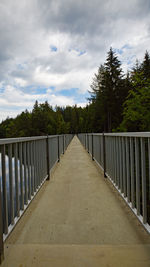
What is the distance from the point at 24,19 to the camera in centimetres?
700

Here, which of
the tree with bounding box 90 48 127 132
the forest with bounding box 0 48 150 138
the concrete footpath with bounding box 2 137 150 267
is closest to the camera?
the concrete footpath with bounding box 2 137 150 267

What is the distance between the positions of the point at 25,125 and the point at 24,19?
42989mm

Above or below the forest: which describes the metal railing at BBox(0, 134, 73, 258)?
below

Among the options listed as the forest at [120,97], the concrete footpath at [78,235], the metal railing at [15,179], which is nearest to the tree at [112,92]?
the forest at [120,97]

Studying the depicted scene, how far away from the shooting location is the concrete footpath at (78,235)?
115 cm

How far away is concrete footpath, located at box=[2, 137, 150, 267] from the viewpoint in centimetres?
115

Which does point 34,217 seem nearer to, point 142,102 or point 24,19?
point 24,19

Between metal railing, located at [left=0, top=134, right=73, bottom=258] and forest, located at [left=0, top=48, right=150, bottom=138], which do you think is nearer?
metal railing, located at [left=0, top=134, right=73, bottom=258]

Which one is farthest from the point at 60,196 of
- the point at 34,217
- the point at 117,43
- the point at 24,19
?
the point at 117,43

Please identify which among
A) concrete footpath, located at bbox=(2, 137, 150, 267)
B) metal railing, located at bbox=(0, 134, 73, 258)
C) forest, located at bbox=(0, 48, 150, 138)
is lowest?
concrete footpath, located at bbox=(2, 137, 150, 267)

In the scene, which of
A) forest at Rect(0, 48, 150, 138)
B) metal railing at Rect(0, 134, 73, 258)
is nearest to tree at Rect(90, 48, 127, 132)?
forest at Rect(0, 48, 150, 138)

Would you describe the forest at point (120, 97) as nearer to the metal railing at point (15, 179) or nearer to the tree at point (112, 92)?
the tree at point (112, 92)

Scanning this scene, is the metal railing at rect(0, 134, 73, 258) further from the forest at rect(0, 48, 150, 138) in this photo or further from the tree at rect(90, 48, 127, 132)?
the tree at rect(90, 48, 127, 132)

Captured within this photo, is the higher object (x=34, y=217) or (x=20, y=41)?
(x=20, y=41)
